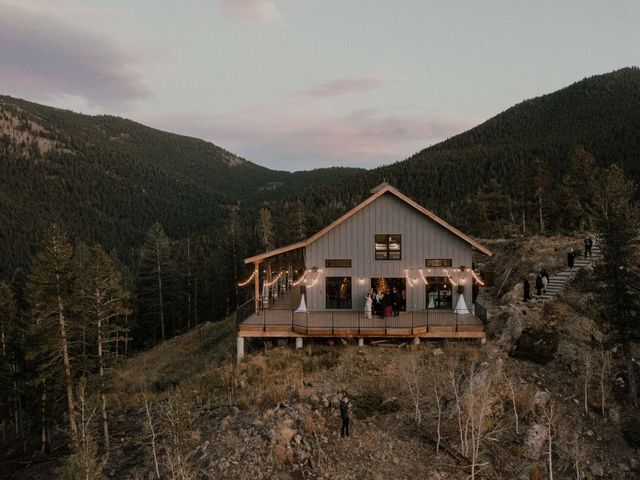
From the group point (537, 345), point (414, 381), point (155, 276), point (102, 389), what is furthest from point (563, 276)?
point (155, 276)

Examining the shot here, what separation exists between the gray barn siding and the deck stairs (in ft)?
20.1

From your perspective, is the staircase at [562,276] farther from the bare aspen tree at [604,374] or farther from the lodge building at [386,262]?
the bare aspen tree at [604,374]

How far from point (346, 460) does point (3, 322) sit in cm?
3600

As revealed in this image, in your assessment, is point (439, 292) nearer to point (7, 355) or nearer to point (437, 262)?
point (437, 262)

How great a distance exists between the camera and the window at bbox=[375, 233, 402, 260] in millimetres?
23672

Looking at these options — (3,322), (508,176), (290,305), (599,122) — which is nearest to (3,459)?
(3,322)

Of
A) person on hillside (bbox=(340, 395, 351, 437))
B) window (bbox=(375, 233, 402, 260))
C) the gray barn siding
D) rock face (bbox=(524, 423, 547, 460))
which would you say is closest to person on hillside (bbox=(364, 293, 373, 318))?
the gray barn siding

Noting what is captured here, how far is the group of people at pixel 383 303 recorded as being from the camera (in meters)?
21.9

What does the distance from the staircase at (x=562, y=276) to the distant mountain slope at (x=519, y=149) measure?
1904 inches

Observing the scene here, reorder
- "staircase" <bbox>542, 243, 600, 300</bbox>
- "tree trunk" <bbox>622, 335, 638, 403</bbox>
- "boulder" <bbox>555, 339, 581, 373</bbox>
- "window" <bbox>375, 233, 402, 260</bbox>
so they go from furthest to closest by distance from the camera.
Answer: "staircase" <bbox>542, 243, 600, 300</bbox> < "window" <bbox>375, 233, 402, 260</bbox> < "boulder" <bbox>555, 339, 581, 373</bbox> < "tree trunk" <bbox>622, 335, 638, 403</bbox>

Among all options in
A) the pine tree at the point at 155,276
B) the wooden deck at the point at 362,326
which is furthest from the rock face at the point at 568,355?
the pine tree at the point at 155,276

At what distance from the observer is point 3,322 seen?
36562mm

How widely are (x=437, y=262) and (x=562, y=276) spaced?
1041 cm

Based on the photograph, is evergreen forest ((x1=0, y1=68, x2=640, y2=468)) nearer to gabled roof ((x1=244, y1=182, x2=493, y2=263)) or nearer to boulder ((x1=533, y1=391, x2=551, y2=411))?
gabled roof ((x1=244, y1=182, x2=493, y2=263))
